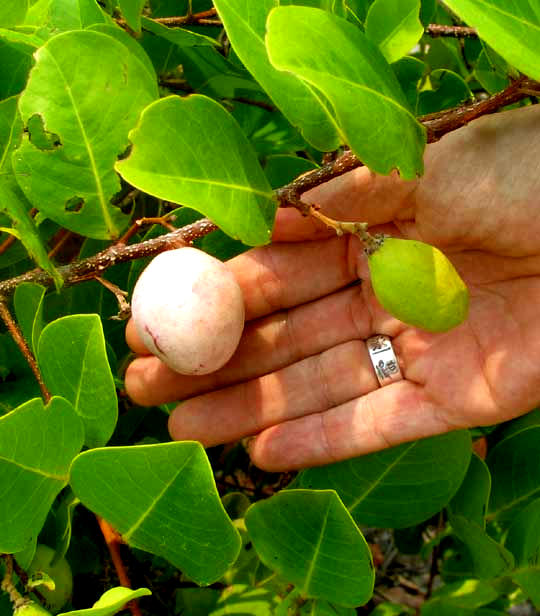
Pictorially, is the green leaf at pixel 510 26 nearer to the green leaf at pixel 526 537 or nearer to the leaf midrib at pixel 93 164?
the leaf midrib at pixel 93 164

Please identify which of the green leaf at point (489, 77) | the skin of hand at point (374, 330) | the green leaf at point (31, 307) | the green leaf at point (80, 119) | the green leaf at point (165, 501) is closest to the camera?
the green leaf at point (165, 501)

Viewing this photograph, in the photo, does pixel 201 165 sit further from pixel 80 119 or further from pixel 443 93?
pixel 443 93

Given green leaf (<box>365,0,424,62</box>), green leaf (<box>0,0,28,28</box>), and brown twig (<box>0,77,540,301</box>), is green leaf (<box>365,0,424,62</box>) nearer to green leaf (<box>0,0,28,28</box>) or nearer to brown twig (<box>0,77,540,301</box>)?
brown twig (<box>0,77,540,301</box>)

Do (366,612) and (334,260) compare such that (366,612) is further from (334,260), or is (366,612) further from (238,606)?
(334,260)

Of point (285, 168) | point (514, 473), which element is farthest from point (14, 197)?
point (514, 473)

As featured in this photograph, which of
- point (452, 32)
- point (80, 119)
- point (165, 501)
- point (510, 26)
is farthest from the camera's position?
point (452, 32)

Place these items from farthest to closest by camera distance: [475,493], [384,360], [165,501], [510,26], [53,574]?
[384,360] < [475,493] < [53,574] < [165,501] < [510,26]

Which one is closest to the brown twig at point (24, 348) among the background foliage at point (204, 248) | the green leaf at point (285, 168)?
the background foliage at point (204, 248)
